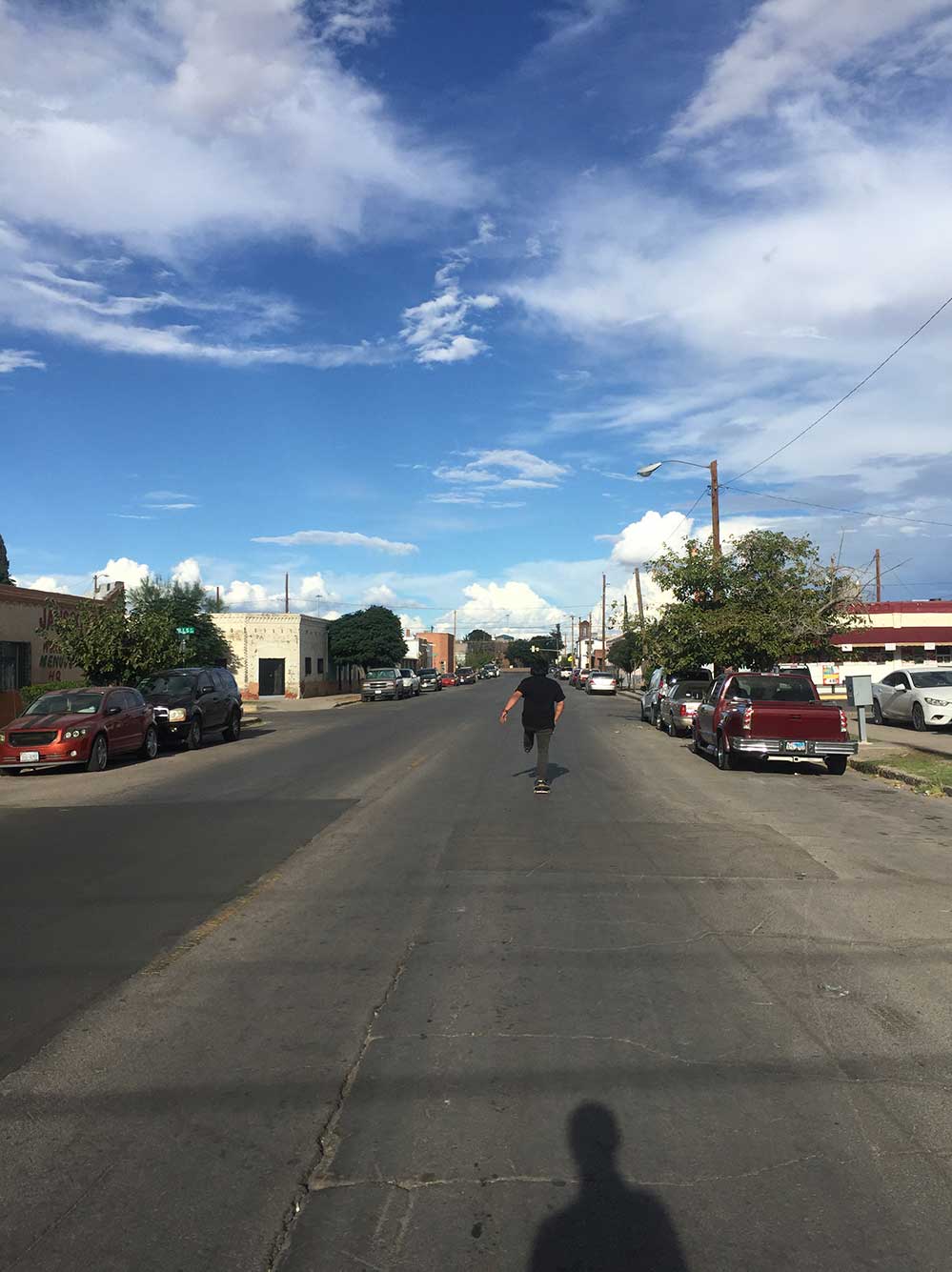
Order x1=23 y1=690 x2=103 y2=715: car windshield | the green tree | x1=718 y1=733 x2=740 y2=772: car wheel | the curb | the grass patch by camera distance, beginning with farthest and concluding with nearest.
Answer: the green tree < x1=23 y1=690 x2=103 y2=715: car windshield < x1=718 y1=733 x2=740 y2=772: car wheel < the grass patch < the curb

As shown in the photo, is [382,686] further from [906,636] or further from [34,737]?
[34,737]

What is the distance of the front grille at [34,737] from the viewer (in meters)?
17.6

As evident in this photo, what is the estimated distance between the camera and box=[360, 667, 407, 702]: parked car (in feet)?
176

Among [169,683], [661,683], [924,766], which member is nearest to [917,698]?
[661,683]

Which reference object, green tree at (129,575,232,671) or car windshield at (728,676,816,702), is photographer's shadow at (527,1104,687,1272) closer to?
car windshield at (728,676,816,702)

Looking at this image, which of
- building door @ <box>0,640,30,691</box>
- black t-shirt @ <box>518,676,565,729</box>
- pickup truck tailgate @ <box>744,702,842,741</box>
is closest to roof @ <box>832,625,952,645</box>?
pickup truck tailgate @ <box>744,702,842,741</box>

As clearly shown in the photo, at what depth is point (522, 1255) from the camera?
314cm

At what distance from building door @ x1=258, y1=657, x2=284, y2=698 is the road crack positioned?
57266 mm

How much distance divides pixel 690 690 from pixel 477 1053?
71.7 feet

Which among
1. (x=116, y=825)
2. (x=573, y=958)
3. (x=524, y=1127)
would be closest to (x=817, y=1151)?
(x=524, y=1127)

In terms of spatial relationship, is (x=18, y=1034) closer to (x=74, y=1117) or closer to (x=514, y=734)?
(x=74, y=1117)

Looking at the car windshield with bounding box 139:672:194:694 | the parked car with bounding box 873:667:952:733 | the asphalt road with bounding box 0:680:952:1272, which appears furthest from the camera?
the parked car with bounding box 873:667:952:733

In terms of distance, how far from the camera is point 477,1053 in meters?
4.67

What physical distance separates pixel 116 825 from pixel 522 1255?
9.40 m
